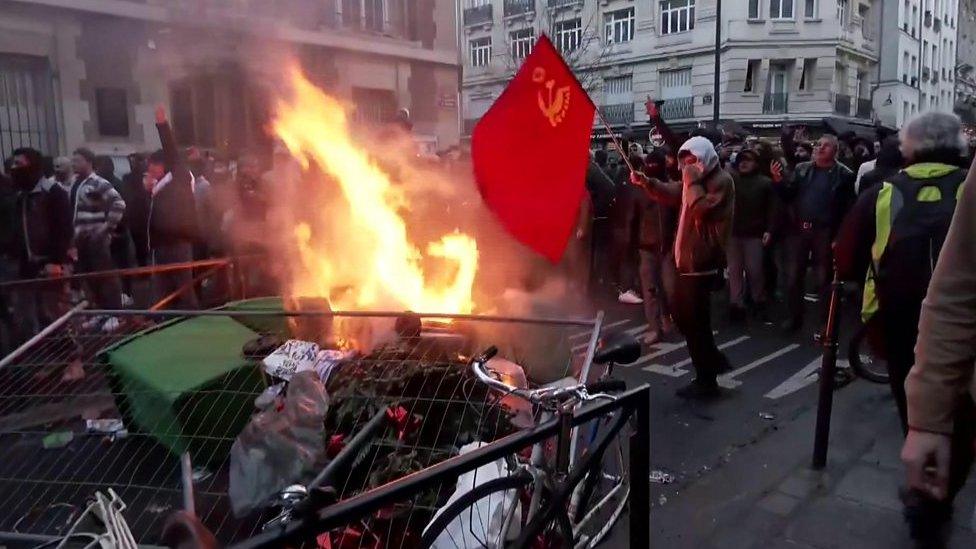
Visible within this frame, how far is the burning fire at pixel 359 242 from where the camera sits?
20.5 ft

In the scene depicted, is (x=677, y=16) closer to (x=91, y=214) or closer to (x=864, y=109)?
(x=864, y=109)

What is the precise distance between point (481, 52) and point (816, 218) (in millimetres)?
32764

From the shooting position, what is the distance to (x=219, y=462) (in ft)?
14.0

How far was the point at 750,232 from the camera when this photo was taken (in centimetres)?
855

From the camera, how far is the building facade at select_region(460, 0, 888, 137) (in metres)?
33.8

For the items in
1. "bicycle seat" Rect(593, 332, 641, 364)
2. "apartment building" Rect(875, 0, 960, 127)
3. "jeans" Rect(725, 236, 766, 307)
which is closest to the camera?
"bicycle seat" Rect(593, 332, 641, 364)

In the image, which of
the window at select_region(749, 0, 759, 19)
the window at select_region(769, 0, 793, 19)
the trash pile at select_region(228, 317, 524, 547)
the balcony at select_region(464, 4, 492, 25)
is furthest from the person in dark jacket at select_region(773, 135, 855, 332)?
the balcony at select_region(464, 4, 492, 25)

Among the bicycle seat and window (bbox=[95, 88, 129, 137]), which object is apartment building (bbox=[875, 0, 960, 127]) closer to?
window (bbox=[95, 88, 129, 137])

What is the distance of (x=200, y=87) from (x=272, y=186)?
136cm

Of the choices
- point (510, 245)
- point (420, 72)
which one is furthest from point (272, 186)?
point (420, 72)

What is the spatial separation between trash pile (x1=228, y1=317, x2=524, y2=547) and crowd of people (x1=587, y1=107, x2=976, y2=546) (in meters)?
1.96

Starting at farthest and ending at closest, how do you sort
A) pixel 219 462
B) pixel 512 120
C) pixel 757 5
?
pixel 757 5 → pixel 512 120 → pixel 219 462

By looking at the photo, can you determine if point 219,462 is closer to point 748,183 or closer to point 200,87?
point 200,87

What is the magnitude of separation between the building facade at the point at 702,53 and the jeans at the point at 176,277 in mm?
25606
